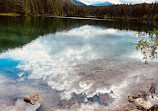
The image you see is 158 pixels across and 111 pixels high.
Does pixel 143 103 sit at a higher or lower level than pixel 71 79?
lower

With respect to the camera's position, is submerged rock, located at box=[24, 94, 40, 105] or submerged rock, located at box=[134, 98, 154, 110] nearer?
submerged rock, located at box=[134, 98, 154, 110]

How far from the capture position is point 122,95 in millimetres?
16234

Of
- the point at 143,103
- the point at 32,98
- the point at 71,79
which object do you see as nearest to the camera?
the point at 143,103

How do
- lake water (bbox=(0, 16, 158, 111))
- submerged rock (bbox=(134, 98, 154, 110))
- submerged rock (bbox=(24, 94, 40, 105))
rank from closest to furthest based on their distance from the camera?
submerged rock (bbox=(134, 98, 154, 110)) → submerged rock (bbox=(24, 94, 40, 105)) → lake water (bbox=(0, 16, 158, 111))

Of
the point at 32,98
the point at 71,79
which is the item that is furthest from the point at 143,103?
the point at 32,98

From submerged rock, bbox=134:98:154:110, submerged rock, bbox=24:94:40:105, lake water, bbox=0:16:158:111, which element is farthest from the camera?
lake water, bbox=0:16:158:111

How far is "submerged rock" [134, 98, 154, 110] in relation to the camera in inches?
530

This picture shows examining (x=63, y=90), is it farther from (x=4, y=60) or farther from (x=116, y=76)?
(x=4, y=60)

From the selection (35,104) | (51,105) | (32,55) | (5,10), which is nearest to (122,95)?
(51,105)

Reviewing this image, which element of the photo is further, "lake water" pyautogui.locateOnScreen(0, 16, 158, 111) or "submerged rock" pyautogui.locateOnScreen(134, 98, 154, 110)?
"lake water" pyautogui.locateOnScreen(0, 16, 158, 111)

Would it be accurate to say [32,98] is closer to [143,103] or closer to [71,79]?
[71,79]

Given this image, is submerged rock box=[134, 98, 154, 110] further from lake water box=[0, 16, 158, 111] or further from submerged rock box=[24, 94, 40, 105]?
submerged rock box=[24, 94, 40, 105]

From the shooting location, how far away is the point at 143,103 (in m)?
14.0

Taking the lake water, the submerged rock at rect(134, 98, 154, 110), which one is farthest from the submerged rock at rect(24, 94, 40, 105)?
the submerged rock at rect(134, 98, 154, 110)
